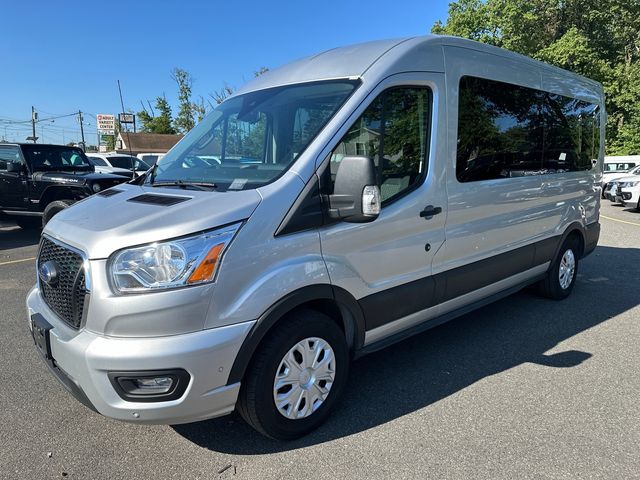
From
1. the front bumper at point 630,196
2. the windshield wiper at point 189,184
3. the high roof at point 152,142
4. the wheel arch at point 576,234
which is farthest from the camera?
the high roof at point 152,142

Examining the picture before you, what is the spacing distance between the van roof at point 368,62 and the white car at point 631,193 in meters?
14.2

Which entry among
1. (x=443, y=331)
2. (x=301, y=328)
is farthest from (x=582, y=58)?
(x=301, y=328)

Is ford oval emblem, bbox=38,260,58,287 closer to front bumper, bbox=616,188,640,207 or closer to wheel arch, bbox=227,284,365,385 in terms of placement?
wheel arch, bbox=227,284,365,385

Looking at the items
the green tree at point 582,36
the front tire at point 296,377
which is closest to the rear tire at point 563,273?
the front tire at point 296,377

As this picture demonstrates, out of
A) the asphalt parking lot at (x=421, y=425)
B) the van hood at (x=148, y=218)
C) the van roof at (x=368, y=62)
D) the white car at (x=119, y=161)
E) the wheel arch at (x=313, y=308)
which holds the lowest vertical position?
the asphalt parking lot at (x=421, y=425)

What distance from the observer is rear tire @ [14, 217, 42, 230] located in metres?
10.3

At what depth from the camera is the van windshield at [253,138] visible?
2834 mm

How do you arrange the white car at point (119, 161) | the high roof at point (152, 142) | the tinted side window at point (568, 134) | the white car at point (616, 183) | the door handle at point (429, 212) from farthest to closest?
the high roof at point (152, 142) < the white car at point (119, 161) < the white car at point (616, 183) < the tinted side window at point (568, 134) < the door handle at point (429, 212)

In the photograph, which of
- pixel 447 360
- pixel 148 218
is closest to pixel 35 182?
pixel 148 218

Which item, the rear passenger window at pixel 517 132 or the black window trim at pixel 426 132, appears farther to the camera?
the rear passenger window at pixel 517 132

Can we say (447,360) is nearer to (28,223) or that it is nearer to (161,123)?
(28,223)

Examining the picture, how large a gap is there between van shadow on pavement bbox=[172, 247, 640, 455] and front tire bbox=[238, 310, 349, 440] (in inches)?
6.0

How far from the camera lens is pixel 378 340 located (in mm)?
3258

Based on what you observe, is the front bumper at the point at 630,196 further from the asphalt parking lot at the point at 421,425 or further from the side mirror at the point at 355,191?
the side mirror at the point at 355,191
